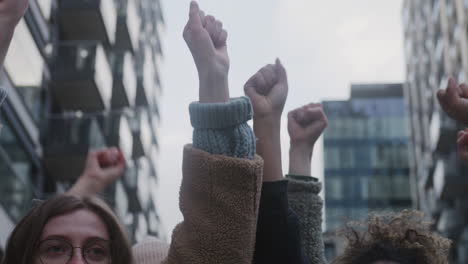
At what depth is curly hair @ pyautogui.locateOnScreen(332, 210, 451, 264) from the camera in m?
3.60

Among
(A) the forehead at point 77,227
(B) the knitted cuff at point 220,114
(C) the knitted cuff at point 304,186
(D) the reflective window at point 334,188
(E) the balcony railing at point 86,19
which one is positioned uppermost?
(E) the balcony railing at point 86,19

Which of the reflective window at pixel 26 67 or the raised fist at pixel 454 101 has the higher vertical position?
the reflective window at pixel 26 67

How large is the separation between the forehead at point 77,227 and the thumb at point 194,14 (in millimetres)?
798

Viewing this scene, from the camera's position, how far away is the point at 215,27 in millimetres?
2924

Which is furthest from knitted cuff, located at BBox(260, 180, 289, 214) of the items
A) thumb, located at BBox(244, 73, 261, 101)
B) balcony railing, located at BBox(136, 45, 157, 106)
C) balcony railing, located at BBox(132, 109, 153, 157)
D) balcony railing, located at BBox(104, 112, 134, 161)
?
balcony railing, located at BBox(136, 45, 157, 106)

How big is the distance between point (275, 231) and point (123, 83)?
2788cm

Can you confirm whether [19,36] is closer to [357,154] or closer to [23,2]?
[23,2]

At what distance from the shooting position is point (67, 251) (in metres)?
3.00

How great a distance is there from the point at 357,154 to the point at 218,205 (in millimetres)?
68109

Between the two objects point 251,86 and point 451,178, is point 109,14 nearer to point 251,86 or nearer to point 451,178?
point 451,178

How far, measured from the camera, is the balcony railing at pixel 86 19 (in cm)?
2531

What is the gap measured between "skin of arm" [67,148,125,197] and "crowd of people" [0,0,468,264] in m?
0.08

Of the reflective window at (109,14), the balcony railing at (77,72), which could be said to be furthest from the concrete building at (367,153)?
the balcony railing at (77,72)

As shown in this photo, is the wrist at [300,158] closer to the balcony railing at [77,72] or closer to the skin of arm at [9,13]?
the skin of arm at [9,13]
